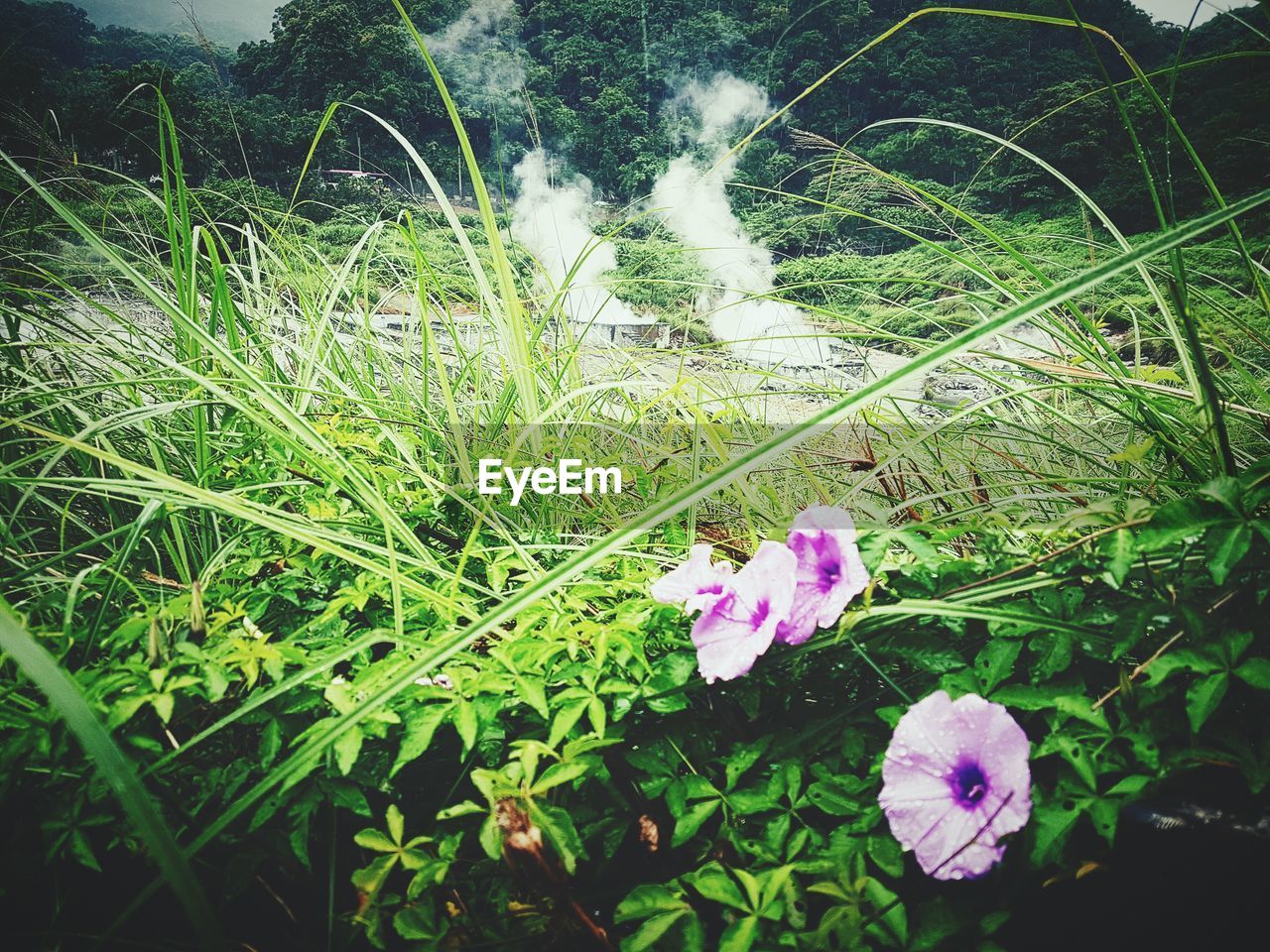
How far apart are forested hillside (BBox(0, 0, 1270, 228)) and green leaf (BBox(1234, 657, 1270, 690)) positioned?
A: 13.8 m

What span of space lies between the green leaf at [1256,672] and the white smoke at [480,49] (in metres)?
18.6

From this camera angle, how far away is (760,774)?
1.72 ft

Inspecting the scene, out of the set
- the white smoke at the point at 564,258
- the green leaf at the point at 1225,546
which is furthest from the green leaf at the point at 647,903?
the white smoke at the point at 564,258

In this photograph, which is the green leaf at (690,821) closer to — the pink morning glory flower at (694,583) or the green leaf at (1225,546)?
the pink morning glory flower at (694,583)

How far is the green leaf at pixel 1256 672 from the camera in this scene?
39 centimetres

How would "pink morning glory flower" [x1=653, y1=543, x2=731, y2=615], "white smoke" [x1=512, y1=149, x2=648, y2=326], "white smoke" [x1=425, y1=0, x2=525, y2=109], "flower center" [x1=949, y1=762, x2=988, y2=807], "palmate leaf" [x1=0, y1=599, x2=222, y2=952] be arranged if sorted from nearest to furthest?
"palmate leaf" [x1=0, y1=599, x2=222, y2=952]
"flower center" [x1=949, y1=762, x2=988, y2=807]
"pink morning glory flower" [x1=653, y1=543, x2=731, y2=615]
"white smoke" [x1=512, y1=149, x2=648, y2=326]
"white smoke" [x1=425, y1=0, x2=525, y2=109]

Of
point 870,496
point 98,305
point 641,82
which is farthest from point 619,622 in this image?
point 641,82

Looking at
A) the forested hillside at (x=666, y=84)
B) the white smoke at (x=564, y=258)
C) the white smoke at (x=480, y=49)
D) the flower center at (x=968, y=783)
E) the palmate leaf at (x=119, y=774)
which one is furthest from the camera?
the white smoke at (x=480, y=49)

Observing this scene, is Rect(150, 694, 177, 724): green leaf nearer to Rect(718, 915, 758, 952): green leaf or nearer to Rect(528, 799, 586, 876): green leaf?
Rect(528, 799, 586, 876): green leaf

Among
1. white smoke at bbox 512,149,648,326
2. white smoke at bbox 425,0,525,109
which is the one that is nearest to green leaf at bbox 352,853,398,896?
white smoke at bbox 512,149,648,326

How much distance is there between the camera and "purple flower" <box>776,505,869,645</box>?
494 mm

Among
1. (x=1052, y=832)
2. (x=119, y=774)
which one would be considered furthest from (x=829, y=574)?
(x=119, y=774)

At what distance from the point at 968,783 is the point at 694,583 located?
0.86 feet

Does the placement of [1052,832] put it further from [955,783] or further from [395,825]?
[395,825]
